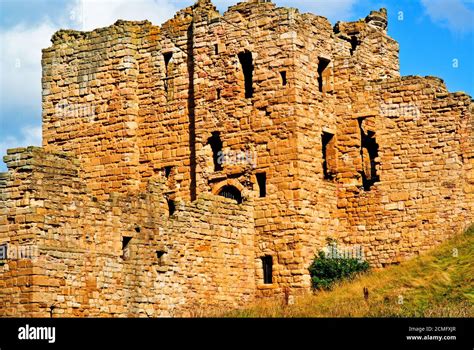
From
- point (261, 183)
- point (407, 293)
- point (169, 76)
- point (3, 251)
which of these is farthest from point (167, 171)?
point (3, 251)

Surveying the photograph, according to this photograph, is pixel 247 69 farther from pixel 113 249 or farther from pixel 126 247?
pixel 113 249

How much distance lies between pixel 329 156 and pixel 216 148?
2944mm

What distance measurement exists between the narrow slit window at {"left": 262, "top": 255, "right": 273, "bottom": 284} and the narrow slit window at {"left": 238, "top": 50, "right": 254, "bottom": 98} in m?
4.22

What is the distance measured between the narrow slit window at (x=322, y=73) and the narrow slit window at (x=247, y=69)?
75.6 inches

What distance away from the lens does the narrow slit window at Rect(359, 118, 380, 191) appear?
119ft

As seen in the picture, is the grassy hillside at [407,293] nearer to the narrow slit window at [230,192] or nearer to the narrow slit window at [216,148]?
the narrow slit window at [230,192]

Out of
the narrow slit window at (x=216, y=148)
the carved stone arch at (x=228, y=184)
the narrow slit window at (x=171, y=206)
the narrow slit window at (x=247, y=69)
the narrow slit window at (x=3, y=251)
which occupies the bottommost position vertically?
the narrow slit window at (x=3, y=251)

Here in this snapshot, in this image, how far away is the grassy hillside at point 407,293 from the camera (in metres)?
30.6

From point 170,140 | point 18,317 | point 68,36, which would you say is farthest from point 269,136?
point 18,317

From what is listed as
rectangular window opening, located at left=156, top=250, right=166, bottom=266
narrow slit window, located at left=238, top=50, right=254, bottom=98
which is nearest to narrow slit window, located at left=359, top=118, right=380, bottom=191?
narrow slit window, located at left=238, top=50, right=254, bottom=98

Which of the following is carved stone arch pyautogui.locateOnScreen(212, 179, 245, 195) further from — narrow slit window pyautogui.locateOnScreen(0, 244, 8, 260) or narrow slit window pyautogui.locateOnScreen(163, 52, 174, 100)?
narrow slit window pyautogui.locateOnScreen(0, 244, 8, 260)

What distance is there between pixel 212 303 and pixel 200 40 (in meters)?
7.47

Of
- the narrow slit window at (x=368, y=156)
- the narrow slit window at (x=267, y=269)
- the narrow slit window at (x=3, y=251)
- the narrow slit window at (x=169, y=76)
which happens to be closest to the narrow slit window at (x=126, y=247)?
the narrow slit window at (x=3, y=251)
